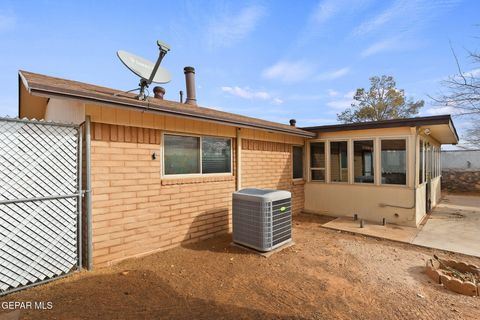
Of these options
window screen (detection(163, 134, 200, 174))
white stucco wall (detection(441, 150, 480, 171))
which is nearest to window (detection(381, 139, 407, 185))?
window screen (detection(163, 134, 200, 174))

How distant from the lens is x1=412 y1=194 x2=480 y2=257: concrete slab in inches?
190

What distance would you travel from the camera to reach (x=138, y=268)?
3727mm

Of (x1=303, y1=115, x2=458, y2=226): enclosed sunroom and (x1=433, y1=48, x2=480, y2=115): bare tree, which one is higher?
(x1=433, y1=48, x2=480, y2=115): bare tree

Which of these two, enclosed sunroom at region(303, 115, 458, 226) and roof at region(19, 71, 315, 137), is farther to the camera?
enclosed sunroom at region(303, 115, 458, 226)

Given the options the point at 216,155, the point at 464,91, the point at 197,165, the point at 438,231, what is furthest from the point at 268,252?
the point at 464,91

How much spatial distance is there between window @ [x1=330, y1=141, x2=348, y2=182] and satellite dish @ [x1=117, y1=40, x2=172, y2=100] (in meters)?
5.68

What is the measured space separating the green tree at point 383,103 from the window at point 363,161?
17.4m

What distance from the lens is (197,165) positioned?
5102mm

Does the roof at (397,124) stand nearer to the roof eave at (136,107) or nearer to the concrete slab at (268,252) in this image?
the roof eave at (136,107)

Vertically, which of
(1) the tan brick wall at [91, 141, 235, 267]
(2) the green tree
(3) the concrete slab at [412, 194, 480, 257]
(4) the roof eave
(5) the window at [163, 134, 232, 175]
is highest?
(2) the green tree

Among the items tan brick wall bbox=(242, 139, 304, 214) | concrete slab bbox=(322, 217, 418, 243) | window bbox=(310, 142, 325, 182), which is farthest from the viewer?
window bbox=(310, 142, 325, 182)

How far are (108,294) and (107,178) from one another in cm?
168

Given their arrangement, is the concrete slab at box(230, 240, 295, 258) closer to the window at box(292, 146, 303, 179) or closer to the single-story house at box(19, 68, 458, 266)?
the single-story house at box(19, 68, 458, 266)

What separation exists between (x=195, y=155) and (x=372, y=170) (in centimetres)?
536
